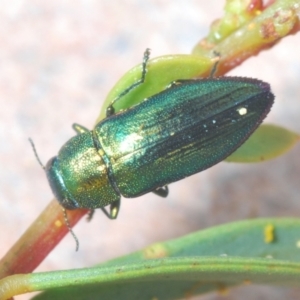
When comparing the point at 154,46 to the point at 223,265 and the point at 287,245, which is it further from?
the point at 223,265

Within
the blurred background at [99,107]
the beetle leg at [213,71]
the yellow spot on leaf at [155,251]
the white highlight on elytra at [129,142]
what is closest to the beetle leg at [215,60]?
the beetle leg at [213,71]

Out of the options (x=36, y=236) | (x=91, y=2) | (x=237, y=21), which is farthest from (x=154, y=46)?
(x=36, y=236)

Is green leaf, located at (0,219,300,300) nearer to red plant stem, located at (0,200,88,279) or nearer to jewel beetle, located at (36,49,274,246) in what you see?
red plant stem, located at (0,200,88,279)

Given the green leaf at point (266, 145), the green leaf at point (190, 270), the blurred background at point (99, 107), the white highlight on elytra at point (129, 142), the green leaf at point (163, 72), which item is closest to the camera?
the green leaf at point (190, 270)

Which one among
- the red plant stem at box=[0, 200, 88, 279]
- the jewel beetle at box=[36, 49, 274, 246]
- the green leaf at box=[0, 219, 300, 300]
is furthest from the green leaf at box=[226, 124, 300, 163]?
the red plant stem at box=[0, 200, 88, 279]

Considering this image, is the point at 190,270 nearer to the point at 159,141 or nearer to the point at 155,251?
the point at 155,251

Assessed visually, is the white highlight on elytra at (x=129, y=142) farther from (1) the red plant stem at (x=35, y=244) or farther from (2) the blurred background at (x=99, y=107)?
(2) the blurred background at (x=99, y=107)
